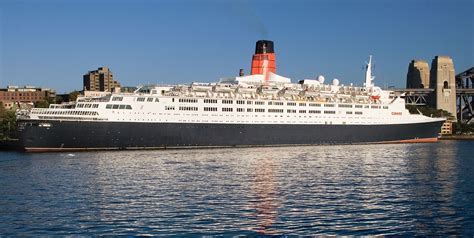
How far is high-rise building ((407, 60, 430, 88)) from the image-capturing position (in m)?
160

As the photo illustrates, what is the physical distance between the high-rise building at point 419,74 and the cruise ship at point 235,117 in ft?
252

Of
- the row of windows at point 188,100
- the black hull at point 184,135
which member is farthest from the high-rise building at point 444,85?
the row of windows at point 188,100

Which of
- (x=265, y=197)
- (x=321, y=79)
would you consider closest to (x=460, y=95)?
(x=321, y=79)

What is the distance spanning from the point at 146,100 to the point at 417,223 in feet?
139

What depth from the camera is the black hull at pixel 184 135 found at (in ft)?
185

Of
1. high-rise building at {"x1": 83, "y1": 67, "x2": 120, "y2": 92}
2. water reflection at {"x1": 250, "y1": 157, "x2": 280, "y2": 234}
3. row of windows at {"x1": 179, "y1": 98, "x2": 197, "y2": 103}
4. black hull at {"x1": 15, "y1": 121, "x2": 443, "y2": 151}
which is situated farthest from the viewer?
high-rise building at {"x1": 83, "y1": 67, "x2": 120, "y2": 92}

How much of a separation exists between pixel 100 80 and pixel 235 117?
127 meters

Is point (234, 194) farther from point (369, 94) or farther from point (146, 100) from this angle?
point (369, 94)

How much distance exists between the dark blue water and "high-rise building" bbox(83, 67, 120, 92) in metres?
140

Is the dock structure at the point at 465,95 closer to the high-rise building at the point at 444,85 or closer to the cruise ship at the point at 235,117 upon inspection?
the high-rise building at the point at 444,85

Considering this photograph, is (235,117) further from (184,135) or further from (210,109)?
(184,135)

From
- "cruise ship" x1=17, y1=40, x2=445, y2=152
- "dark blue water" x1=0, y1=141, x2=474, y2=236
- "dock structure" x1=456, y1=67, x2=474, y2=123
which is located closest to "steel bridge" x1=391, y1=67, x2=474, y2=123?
"dock structure" x1=456, y1=67, x2=474, y2=123

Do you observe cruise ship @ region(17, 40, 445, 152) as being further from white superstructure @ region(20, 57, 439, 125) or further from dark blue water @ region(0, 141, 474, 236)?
dark blue water @ region(0, 141, 474, 236)

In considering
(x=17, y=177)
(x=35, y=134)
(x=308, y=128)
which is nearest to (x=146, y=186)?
(x=17, y=177)
